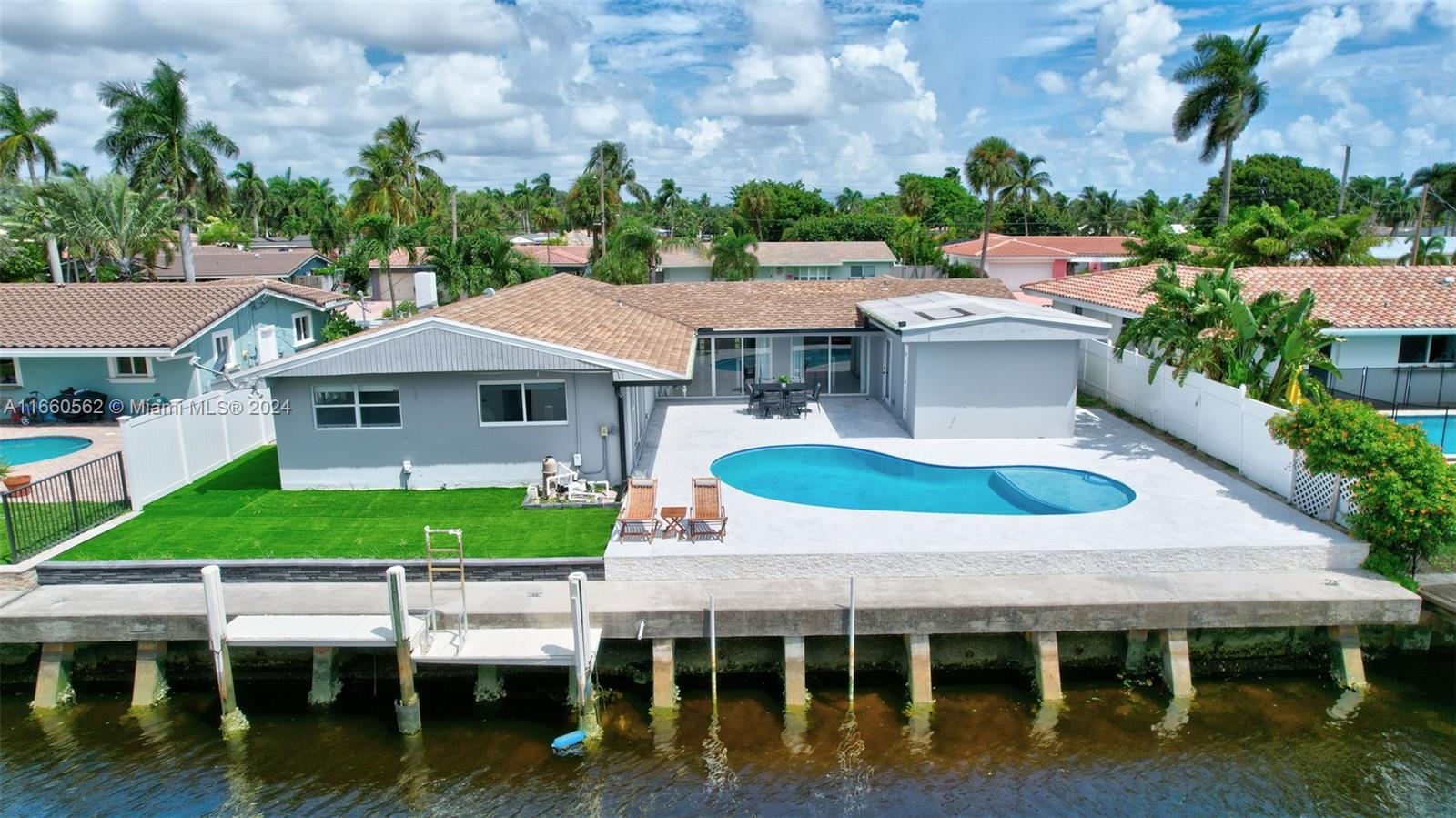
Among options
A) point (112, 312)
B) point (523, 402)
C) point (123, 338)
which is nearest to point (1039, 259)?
point (523, 402)

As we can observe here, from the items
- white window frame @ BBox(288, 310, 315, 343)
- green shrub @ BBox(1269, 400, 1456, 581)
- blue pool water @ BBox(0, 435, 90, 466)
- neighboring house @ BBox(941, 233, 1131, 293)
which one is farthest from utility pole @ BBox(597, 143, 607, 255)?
green shrub @ BBox(1269, 400, 1456, 581)

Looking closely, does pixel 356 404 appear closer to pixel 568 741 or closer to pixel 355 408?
pixel 355 408

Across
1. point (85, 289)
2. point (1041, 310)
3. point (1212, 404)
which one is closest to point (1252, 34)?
point (1041, 310)

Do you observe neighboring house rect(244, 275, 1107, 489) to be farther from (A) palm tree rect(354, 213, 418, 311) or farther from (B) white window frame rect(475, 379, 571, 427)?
(A) palm tree rect(354, 213, 418, 311)

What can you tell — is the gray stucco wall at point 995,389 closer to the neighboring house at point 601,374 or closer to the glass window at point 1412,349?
the neighboring house at point 601,374

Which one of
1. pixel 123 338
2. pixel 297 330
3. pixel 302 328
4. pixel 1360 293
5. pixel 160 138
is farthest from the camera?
pixel 160 138

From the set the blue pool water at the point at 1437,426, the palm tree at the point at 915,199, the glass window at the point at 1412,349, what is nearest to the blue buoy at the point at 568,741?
the blue pool water at the point at 1437,426
